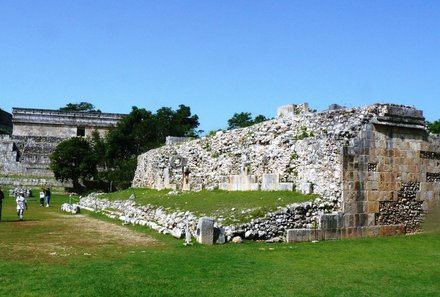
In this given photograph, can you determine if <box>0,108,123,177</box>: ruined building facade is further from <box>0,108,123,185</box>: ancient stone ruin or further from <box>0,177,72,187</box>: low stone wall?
<box>0,177,72,187</box>: low stone wall

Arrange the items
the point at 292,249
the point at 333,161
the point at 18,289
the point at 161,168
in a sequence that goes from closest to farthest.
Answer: the point at 18,289, the point at 292,249, the point at 333,161, the point at 161,168

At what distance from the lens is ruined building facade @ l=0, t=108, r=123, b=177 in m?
53.6

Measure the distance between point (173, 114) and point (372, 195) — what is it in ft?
134

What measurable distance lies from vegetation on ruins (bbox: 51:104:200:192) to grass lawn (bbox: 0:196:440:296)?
31405 mm

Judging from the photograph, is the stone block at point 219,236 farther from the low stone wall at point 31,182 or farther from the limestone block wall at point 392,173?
the low stone wall at point 31,182

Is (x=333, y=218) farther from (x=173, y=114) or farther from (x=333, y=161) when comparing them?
(x=173, y=114)

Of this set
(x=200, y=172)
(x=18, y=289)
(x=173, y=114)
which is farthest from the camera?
(x=173, y=114)

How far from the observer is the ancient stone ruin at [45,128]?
5362cm

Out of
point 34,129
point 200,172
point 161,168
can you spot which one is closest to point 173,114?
Answer: point 34,129

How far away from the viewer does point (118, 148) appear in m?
46.8

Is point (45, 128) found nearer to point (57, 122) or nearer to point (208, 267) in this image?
point (57, 122)

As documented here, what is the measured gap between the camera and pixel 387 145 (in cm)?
1472

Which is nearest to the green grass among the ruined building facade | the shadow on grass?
the shadow on grass

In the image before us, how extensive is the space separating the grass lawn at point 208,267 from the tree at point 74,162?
31342mm
